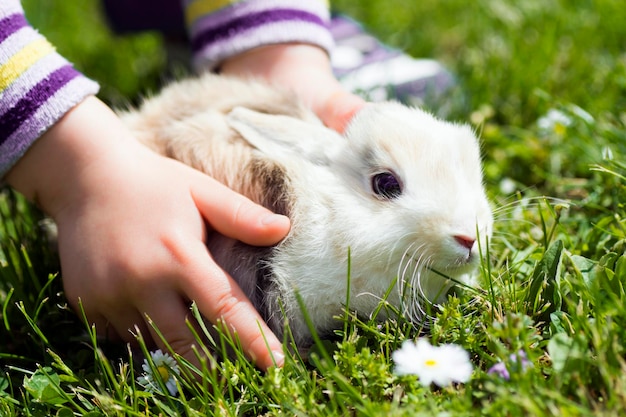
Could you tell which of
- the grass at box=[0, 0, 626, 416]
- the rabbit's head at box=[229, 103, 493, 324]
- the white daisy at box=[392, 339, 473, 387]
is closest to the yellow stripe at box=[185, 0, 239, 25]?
the grass at box=[0, 0, 626, 416]

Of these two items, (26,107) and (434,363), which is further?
(26,107)

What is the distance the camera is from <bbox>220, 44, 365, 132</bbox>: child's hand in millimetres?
2197

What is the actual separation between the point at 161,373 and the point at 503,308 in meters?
0.86

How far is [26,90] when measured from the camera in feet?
6.40

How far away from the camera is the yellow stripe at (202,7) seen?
2.72 metres

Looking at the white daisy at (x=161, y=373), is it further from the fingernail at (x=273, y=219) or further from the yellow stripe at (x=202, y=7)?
the yellow stripe at (x=202, y=7)

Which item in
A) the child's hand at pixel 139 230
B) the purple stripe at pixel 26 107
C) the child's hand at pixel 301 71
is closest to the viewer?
the child's hand at pixel 139 230

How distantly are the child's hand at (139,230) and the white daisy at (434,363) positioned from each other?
1.14 feet

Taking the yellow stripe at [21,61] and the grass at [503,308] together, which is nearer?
the grass at [503,308]

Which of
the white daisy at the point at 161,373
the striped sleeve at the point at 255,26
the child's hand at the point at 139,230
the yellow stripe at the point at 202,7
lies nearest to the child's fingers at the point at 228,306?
the child's hand at the point at 139,230

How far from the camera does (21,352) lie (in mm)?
1940

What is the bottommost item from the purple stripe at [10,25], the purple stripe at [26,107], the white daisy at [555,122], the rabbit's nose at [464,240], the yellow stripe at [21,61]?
the white daisy at [555,122]

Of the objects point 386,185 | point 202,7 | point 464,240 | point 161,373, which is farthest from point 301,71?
point 161,373

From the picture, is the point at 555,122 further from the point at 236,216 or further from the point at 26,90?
the point at 26,90
